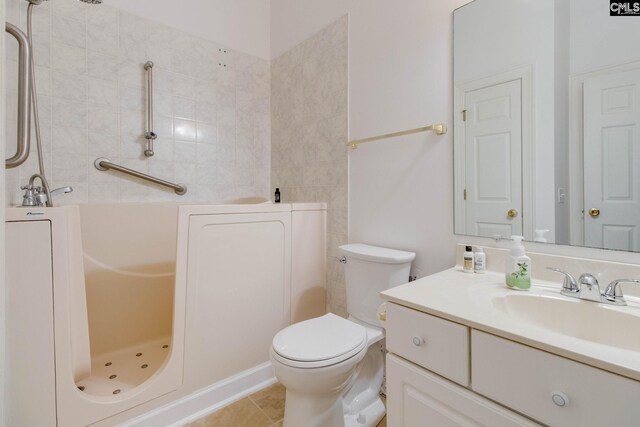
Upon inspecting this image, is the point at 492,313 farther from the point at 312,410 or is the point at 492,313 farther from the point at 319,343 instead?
the point at 312,410

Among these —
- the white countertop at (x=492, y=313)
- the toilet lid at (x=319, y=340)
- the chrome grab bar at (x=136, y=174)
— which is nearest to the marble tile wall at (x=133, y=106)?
the chrome grab bar at (x=136, y=174)

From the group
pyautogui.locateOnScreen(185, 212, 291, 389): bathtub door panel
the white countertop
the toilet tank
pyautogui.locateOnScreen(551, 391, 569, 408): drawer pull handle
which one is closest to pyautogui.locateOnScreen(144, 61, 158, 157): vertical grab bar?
pyautogui.locateOnScreen(185, 212, 291, 389): bathtub door panel

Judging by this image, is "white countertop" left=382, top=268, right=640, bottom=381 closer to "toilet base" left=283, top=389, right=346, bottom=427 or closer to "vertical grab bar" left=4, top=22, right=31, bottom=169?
"toilet base" left=283, top=389, right=346, bottom=427

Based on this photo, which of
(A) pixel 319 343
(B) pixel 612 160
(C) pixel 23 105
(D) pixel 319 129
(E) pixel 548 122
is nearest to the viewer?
(B) pixel 612 160

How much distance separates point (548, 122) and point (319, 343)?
3.79 ft

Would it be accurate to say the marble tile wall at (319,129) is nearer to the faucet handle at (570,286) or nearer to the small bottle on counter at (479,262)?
the small bottle on counter at (479,262)

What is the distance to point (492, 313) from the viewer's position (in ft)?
2.49

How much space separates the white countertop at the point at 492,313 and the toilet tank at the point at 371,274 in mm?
253

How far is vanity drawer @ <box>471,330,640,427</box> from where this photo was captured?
1.76 feet

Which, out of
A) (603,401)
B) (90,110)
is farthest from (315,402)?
(90,110)

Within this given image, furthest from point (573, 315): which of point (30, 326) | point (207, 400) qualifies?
point (30, 326)

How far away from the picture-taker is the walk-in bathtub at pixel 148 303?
3.27 feet

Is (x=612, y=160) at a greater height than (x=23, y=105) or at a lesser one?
lesser

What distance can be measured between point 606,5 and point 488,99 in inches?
15.5
